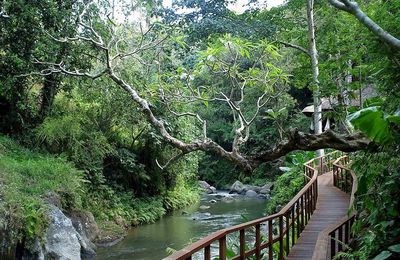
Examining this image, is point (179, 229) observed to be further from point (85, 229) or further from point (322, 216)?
point (322, 216)

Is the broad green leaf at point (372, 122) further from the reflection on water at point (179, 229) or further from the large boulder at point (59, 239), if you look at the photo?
the large boulder at point (59, 239)

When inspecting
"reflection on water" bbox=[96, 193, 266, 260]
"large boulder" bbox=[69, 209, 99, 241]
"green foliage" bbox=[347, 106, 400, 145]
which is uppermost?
"green foliage" bbox=[347, 106, 400, 145]

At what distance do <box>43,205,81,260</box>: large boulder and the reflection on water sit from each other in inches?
53.5

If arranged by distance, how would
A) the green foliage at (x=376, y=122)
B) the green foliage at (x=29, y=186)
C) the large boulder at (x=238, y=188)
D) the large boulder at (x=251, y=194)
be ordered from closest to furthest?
the green foliage at (x=376, y=122) < the green foliage at (x=29, y=186) < the large boulder at (x=251, y=194) < the large boulder at (x=238, y=188)

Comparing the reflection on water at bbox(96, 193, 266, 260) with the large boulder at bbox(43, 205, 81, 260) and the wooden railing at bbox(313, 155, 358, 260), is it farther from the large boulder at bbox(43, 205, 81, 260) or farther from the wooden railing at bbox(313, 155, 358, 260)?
the wooden railing at bbox(313, 155, 358, 260)

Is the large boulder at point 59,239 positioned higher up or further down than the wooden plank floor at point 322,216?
further down

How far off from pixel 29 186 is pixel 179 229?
5.91 meters

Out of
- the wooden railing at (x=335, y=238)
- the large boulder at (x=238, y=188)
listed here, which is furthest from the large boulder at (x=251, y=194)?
the wooden railing at (x=335, y=238)

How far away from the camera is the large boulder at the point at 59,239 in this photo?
959 centimetres

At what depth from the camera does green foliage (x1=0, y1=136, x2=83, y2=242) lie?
912 centimetres

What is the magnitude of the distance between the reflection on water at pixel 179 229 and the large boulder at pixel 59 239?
1.36 m

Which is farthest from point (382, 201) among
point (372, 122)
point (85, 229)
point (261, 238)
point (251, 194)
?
point (251, 194)

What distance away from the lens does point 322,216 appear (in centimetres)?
980

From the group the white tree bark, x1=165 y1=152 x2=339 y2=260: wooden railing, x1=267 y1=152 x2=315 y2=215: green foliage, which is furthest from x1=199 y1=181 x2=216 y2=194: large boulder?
the white tree bark
